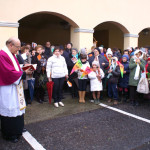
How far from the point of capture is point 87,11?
805 cm

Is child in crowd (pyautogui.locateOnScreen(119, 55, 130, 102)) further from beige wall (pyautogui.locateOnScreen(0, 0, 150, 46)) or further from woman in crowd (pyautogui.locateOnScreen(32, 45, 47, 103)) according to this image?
beige wall (pyautogui.locateOnScreen(0, 0, 150, 46))

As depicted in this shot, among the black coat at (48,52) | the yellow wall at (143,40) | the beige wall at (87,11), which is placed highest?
the beige wall at (87,11)

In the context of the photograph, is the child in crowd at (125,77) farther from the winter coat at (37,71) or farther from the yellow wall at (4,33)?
the yellow wall at (4,33)

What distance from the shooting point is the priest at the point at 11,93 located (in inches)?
130

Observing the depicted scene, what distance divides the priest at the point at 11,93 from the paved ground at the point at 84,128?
0.29 m

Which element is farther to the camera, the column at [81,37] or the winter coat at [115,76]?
the column at [81,37]

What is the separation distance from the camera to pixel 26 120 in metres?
4.52

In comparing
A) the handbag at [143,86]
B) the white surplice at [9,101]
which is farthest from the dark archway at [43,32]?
the white surplice at [9,101]

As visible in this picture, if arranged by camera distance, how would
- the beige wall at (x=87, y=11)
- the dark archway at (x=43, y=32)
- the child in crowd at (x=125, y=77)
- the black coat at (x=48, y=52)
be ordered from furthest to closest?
1. the dark archway at (x=43, y=32)
2. the black coat at (x=48, y=52)
3. the beige wall at (x=87, y=11)
4. the child in crowd at (x=125, y=77)

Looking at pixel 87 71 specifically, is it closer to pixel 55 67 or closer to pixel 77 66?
pixel 77 66

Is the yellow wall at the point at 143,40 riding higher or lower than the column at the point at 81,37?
higher

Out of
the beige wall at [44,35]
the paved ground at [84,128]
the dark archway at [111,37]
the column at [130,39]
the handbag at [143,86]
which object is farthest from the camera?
the dark archway at [111,37]

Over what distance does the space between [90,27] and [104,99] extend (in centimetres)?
348

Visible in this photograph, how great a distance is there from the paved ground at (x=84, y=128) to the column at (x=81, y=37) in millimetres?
3287
